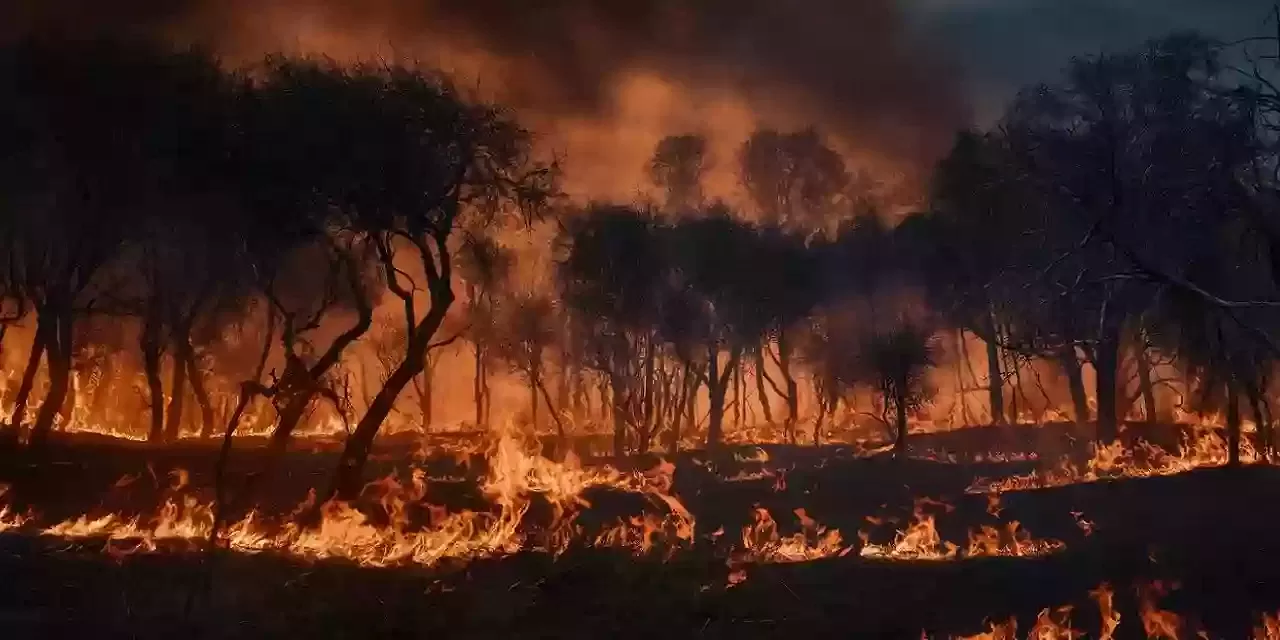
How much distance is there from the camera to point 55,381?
2633cm

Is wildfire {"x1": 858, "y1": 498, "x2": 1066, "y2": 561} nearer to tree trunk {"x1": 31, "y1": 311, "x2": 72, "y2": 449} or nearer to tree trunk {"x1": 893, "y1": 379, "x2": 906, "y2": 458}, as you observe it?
tree trunk {"x1": 893, "y1": 379, "x2": 906, "y2": 458}

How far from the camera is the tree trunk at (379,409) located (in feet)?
61.7

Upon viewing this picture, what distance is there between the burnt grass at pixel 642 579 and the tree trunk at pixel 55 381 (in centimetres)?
154

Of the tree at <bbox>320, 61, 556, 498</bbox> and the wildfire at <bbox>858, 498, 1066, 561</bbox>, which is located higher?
the tree at <bbox>320, 61, 556, 498</bbox>

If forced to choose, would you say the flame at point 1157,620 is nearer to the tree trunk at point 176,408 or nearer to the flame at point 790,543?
the flame at point 790,543

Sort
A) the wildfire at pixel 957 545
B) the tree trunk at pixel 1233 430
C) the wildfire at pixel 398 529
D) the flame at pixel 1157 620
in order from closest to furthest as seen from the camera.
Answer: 1. the flame at pixel 1157 620
2. the wildfire at pixel 398 529
3. the wildfire at pixel 957 545
4. the tree trunk at pixel 1233 430

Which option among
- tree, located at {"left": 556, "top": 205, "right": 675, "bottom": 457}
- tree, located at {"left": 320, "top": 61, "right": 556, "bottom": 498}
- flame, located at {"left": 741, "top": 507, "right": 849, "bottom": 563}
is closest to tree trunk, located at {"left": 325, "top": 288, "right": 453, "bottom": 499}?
tree, located at {"left": 320, "top": 61, "right": 556, "bottom": 498}

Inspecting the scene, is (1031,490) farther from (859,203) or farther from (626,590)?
(859,203)

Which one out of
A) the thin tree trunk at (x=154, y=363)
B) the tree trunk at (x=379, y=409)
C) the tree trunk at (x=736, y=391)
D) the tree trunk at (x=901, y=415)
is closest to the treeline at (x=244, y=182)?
the tree trunk at (x=379, y=409)

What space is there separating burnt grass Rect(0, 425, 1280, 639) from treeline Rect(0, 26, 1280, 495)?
2.77 m

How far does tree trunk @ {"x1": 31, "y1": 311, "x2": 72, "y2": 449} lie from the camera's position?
24.7 metres

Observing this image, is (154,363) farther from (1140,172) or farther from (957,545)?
(1140,172)

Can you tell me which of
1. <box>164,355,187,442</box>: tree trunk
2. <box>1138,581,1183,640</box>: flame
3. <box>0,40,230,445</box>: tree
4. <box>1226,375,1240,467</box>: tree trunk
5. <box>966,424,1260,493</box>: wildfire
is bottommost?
<box>1138,581,1183,640</box>: flame

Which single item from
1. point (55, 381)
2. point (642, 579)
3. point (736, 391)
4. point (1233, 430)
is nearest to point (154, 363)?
point (55, 381)
